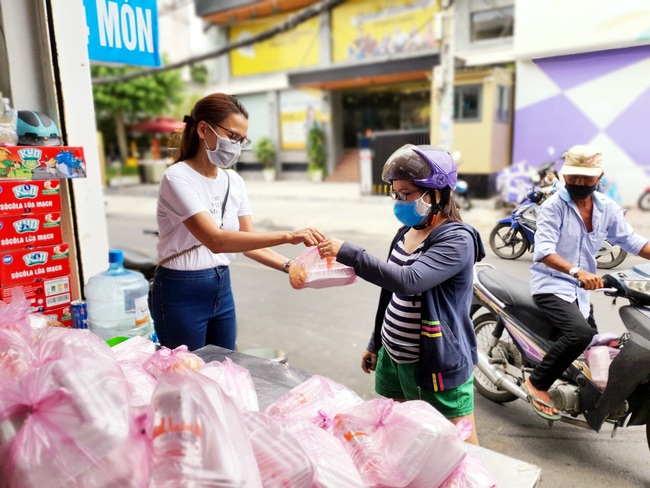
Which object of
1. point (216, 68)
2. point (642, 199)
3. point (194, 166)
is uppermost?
point (216, 68)

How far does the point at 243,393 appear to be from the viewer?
136cm

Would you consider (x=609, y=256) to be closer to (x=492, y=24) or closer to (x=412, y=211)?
(x=412, y=211)

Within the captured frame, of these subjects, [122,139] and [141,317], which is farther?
[122,139]

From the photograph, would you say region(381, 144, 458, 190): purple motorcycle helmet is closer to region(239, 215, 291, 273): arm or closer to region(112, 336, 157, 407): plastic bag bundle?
region(239, 215, 291, 273): arm

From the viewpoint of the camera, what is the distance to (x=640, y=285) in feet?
6.56

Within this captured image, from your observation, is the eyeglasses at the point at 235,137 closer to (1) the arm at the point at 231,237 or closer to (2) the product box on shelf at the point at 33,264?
(1) the arm at the point at 231,237

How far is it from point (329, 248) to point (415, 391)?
2.17 feet

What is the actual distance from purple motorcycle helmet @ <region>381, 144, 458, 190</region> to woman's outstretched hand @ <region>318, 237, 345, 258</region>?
317 mm

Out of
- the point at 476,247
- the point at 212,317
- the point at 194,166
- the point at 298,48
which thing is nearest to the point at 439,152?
the point at 476,247

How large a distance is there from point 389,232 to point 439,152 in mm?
1343

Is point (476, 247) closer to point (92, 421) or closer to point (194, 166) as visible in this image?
point (194, 166)

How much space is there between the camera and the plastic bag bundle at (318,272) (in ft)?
5.49

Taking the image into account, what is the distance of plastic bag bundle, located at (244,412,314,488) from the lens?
0.94 meters

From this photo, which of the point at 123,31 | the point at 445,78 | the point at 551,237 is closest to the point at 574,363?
the point at 551,237
